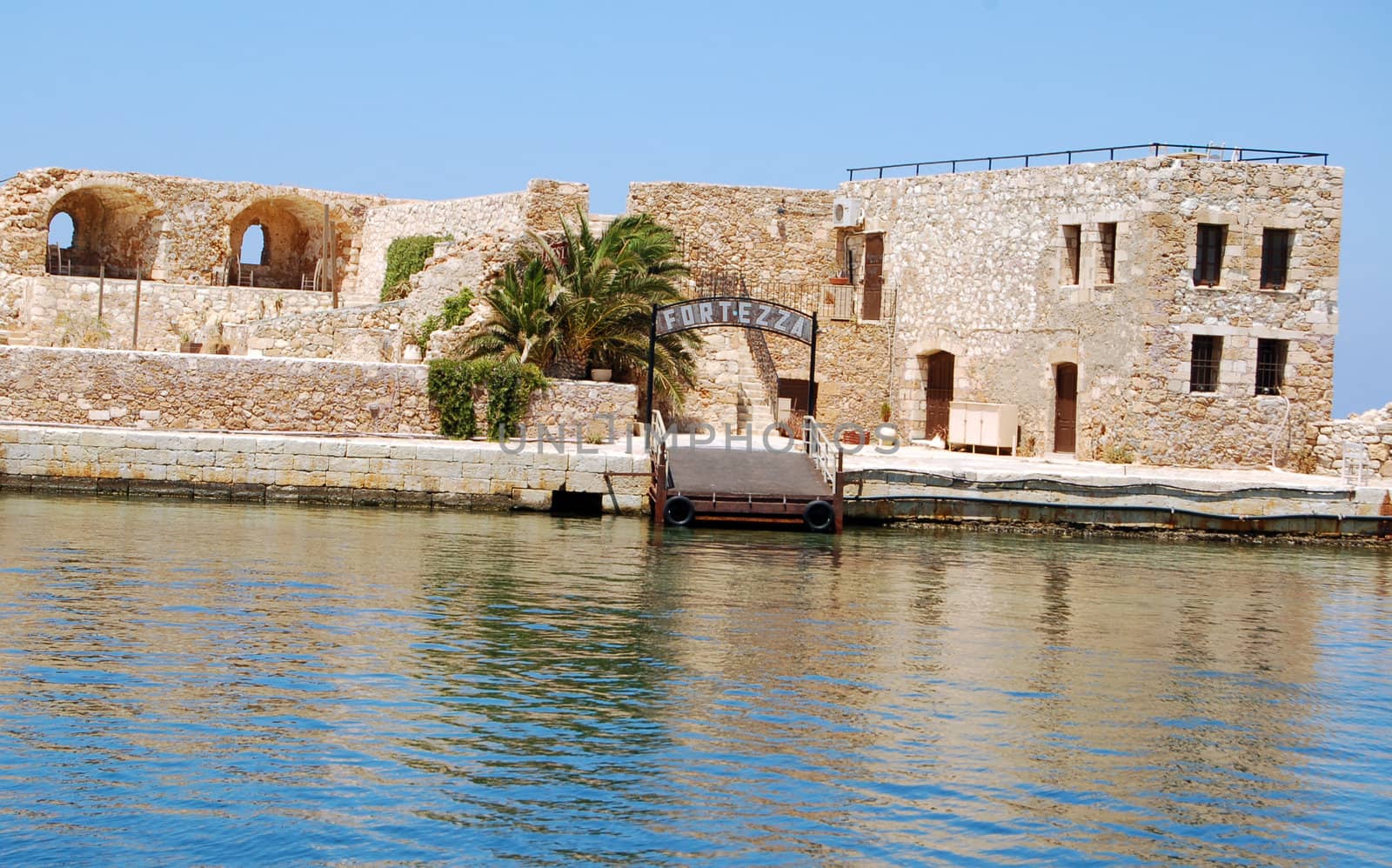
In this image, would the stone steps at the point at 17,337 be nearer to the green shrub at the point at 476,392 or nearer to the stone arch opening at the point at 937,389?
the green shrub at the point at 476,392

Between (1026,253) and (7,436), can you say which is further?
(1026,253)

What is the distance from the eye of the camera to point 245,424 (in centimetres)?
2686

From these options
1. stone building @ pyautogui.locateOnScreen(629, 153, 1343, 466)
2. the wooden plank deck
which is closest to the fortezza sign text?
the wooden plank deck

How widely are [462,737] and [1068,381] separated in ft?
70.3

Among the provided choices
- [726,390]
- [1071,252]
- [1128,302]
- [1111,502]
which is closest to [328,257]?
[726,390]

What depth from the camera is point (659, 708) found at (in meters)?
12.1

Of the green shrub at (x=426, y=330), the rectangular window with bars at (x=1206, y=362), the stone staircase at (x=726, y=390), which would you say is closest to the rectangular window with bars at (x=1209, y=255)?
the rectangular window with bars at (x=1206, y=362)

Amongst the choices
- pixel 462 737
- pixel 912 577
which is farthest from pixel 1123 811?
pixel 912 577

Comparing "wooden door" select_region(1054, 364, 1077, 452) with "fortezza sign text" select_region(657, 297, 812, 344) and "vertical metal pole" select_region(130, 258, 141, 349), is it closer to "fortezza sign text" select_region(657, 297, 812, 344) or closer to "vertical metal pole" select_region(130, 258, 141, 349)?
"fortezza sign text" select_region(657, 297, 812, 344)

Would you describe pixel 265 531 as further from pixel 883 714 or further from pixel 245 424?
pixel 883 714

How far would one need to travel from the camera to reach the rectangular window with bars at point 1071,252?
97.2 ft

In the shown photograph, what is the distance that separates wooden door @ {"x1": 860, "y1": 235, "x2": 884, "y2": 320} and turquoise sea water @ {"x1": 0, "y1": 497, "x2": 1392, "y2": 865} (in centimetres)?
1399

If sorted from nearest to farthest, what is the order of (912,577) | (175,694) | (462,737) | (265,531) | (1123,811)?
(1123,811) < (462,737) < (175,694) < (912,577) < (265,531)

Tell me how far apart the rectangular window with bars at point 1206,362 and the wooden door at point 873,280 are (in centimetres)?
725
